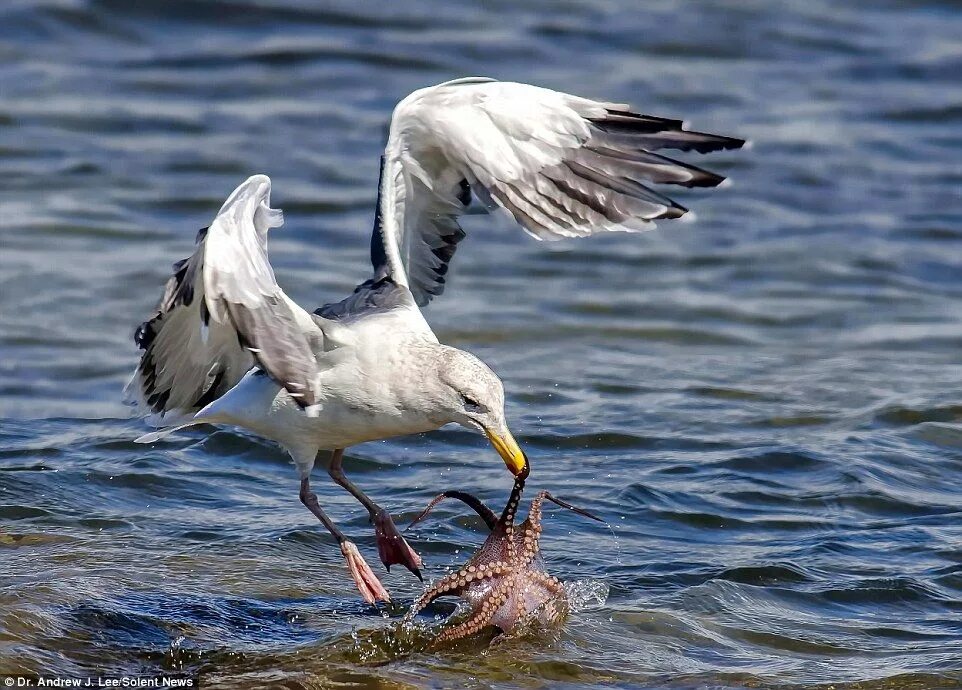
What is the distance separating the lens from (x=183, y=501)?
691 cm

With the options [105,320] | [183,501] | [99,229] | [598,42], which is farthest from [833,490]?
[598,42]

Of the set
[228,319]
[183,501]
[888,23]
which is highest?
[888,23]

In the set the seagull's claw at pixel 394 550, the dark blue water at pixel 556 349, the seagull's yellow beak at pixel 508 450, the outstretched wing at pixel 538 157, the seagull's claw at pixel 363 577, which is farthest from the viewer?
the outstretched wing at pixel 538 157

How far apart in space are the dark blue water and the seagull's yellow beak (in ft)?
2.03

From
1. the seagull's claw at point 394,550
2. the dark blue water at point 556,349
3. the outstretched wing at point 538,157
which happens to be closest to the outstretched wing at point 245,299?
the seagull's claw at point 394,550

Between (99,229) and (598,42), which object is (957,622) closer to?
(99,229)

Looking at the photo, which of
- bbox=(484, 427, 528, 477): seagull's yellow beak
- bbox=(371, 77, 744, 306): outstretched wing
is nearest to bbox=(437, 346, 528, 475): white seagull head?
bbox=(484, 427, 528, 477): seagull's yellow beak

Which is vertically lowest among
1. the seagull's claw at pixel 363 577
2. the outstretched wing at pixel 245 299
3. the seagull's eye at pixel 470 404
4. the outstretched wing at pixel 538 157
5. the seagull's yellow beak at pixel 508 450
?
the seagull's claw at pixel 363 577

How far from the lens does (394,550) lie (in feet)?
19.9

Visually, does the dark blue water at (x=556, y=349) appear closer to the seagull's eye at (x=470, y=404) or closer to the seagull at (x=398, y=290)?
the seagull at (x=398, y=290)

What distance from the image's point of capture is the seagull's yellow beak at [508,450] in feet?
17.7

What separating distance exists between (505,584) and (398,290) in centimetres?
138

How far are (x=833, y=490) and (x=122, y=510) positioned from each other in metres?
3.20

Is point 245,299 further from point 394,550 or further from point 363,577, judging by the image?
point 394,550
